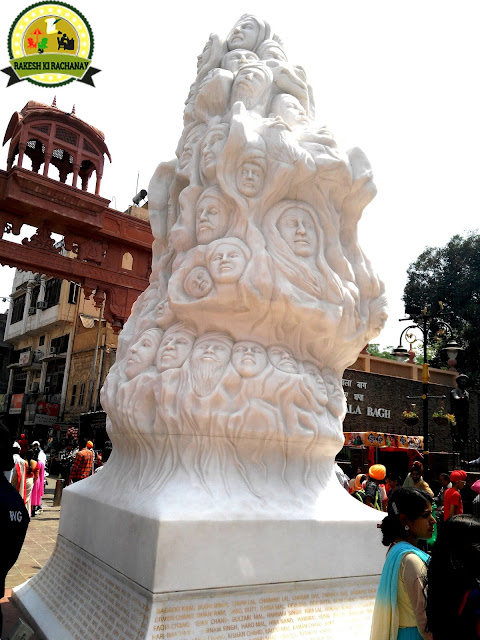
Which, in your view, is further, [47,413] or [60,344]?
[60,344]

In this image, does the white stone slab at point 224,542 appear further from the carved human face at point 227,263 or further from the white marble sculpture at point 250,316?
the carved human face at point 227,263

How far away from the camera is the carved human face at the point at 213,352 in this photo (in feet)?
8.87

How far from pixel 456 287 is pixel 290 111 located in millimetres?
16872

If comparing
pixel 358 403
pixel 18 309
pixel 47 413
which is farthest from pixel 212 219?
pixel 18 309

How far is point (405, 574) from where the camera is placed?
1.63m

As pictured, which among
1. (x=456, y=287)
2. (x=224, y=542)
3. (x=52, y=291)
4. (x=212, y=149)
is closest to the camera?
(x=224, y=542)

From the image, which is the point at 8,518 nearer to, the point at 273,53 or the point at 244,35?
the point at 273,53

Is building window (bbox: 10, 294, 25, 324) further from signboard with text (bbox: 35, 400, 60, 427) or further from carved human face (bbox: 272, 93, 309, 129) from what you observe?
carved human face (bbox: 272, 93, 309, 129)

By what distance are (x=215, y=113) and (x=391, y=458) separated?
12781mm

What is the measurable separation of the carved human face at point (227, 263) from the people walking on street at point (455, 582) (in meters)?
1.64

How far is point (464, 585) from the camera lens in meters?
1.32

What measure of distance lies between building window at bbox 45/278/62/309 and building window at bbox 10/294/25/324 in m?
3.19

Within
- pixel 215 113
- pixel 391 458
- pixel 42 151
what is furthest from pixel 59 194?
pixel 391 458

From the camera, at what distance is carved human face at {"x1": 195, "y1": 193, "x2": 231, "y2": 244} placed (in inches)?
117
